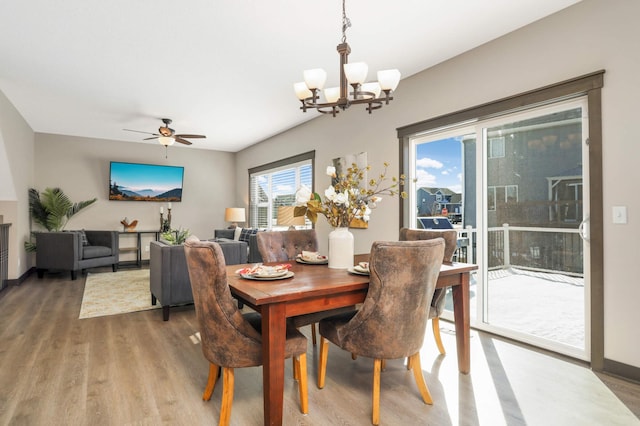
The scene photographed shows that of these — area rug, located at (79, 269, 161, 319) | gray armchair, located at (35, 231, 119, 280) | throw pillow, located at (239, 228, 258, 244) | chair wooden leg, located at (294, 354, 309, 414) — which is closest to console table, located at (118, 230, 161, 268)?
area rug, located at (79, 269, 161, 319)

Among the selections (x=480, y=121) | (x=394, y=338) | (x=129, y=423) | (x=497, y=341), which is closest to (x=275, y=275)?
(x=394, y=338)

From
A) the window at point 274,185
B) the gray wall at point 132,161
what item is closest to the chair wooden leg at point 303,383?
the window at point 274,185

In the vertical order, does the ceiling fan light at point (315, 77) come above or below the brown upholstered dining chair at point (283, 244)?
above

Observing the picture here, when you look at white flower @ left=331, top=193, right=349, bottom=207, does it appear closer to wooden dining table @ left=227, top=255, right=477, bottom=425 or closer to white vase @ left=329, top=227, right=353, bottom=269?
white vase @ left=329, top=227, right=353, bottom=269

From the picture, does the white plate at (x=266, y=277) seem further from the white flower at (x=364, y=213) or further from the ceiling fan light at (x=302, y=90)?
the ceiling fan light at (x=302, y=90)

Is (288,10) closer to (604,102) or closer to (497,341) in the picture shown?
(604,102)

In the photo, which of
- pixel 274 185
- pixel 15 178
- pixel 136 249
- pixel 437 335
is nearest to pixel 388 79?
pixel 437 335

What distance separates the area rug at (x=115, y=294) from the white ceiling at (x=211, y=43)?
98.5 inches

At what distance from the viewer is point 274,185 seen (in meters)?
6.74

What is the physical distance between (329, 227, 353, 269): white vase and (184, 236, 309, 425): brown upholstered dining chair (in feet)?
1.93

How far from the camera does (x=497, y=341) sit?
112 inches

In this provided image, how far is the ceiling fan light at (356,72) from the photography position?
1952 mm

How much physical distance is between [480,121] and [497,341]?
1.89m

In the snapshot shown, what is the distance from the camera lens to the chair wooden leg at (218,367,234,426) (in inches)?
66.3
